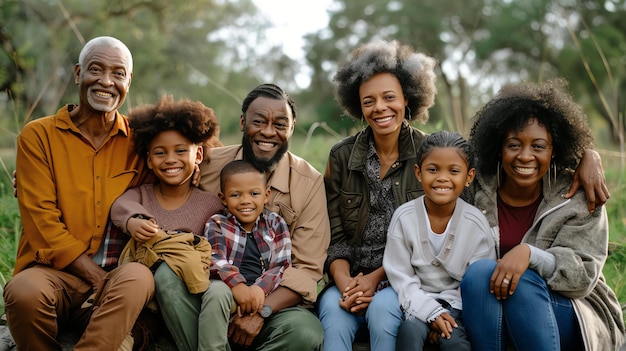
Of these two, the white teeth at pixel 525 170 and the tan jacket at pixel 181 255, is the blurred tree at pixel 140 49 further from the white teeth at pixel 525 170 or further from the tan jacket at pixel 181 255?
the white teeth at pixel 525 170

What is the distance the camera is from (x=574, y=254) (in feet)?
9.41

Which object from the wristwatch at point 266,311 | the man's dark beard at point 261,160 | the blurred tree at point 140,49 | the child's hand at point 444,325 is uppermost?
the blurred tree at point 140,49

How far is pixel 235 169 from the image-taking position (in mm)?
3322

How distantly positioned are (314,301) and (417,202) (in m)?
0.75

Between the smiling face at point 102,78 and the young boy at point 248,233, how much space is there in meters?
0.71

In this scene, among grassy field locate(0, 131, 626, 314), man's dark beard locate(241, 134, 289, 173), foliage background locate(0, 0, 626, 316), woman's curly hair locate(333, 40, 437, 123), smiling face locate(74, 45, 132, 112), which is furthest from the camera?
foliage background locate(0, 0, 626, 316)

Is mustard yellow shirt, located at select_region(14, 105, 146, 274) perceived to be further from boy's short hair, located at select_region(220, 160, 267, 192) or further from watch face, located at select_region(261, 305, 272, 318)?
watch face, located at select_region(261, 305, 272, 318)

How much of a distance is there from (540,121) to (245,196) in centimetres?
155

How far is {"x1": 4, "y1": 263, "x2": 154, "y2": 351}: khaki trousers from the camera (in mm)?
2750

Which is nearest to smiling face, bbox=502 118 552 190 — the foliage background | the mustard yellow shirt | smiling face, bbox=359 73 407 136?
smiling face, bbox=359 73 407 136

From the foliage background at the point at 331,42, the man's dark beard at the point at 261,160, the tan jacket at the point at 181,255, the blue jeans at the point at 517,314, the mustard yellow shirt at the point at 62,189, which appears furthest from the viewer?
the foliage background at the point at 331,42

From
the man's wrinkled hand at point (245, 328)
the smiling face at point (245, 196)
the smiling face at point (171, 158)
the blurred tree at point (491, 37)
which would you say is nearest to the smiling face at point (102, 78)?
the smiling face at point (171, 158)

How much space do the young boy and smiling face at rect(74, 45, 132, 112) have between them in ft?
2.32

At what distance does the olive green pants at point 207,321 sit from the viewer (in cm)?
283
